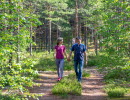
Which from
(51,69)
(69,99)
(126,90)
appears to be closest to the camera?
(69,99)

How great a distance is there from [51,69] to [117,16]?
7231 mm

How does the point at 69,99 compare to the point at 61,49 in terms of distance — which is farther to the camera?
the point at 61,49

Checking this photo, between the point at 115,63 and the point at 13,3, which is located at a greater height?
the point at 13,3

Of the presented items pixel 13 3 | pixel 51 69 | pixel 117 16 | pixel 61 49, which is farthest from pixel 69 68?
pixel 13 3

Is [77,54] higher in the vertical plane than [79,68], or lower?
higher

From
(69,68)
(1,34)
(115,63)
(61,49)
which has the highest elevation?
(1,34)

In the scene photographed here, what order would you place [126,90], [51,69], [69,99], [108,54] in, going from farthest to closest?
[51,69]
[108,54]
[126,90]
[69,99]

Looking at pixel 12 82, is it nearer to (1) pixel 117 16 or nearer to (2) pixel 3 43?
(2) pixel 3 43

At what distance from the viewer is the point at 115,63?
772 cm

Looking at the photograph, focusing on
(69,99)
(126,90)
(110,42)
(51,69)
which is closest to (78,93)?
(69,99)

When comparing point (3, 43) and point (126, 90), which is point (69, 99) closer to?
point (126, 90)

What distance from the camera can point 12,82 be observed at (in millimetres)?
4258

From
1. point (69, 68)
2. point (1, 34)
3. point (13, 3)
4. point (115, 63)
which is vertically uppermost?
point (13, 3)

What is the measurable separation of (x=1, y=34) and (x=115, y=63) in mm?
4837
